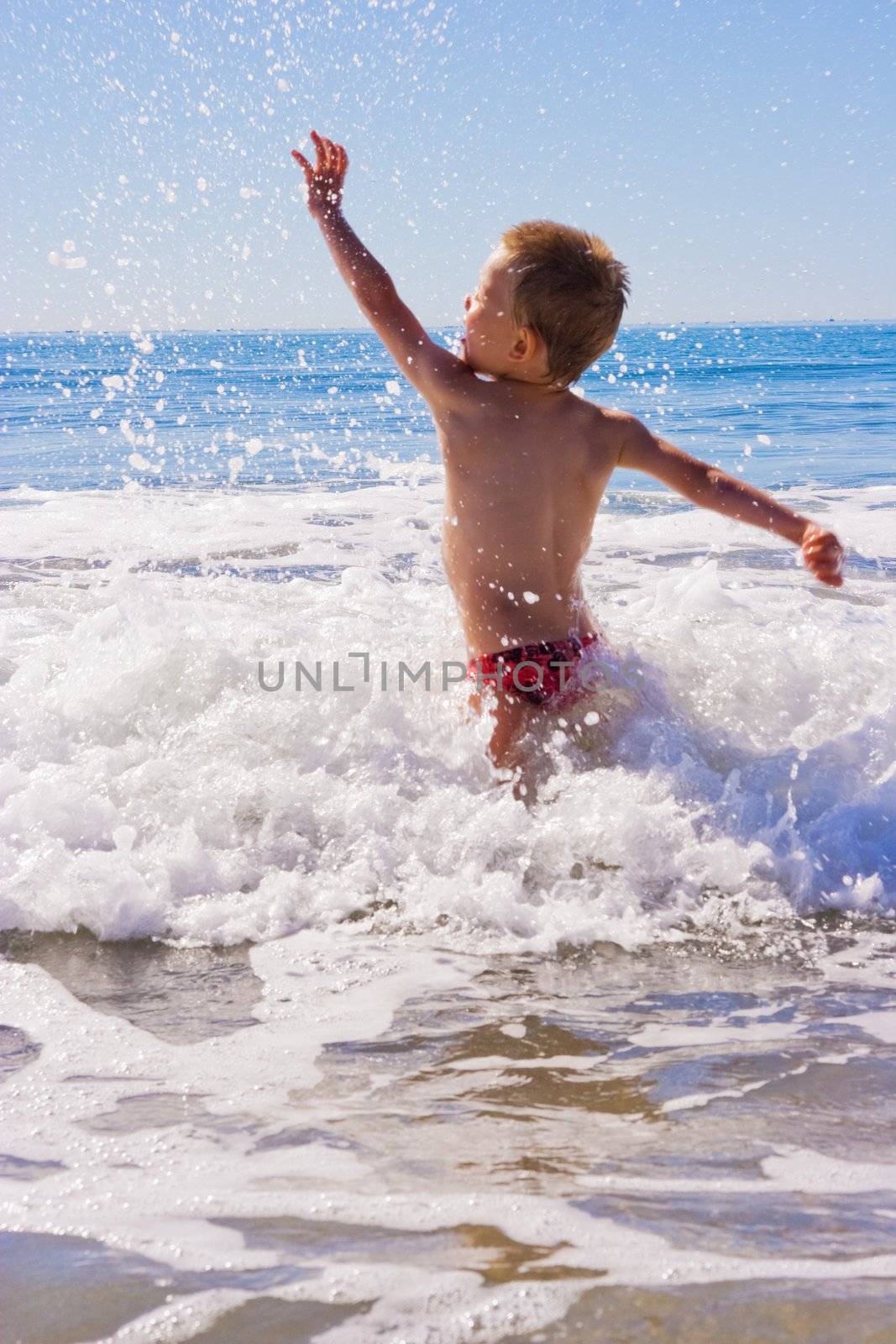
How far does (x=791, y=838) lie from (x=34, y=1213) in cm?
197

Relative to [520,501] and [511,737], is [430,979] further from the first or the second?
[520,501]

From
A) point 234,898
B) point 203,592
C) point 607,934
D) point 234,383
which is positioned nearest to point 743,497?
point 607,934

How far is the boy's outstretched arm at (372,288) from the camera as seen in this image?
3.26 m

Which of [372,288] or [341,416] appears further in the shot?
[341,416]

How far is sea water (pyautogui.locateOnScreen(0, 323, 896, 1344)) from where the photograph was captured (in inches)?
56.9

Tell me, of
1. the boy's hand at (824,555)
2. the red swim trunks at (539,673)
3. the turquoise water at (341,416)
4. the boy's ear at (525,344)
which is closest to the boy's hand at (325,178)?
the boy's ear at (525,344)

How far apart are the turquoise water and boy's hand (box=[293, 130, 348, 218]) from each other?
7367 millimetres

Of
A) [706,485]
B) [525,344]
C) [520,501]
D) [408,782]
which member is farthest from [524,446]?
[408,782]

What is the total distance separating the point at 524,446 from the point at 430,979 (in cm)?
157

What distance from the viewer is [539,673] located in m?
3.38

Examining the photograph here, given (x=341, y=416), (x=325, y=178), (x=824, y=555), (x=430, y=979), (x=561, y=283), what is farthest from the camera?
(x=341, y=416)

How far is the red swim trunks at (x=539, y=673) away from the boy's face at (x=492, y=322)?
77 centimetres

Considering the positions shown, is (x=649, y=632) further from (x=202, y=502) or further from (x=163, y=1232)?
(x=202, y=502)

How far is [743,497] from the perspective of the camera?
3.33m
